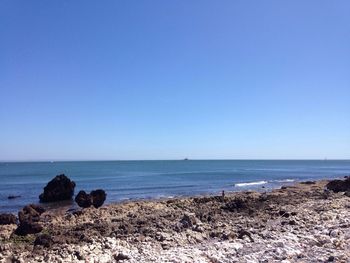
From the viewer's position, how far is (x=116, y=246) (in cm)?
1379

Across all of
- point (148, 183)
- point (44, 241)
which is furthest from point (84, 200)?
point (148, 183)

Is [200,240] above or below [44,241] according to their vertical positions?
below

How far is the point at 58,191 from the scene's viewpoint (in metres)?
42.7

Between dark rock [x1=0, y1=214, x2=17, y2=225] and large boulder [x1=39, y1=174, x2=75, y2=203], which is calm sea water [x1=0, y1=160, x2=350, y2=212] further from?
dark rock [x1=0, y1=214, x2=17, y2=225]

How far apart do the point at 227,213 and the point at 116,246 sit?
349 inches

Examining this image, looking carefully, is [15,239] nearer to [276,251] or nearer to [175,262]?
[175,262]

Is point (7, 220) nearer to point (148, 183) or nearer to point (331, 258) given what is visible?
point (331, 258)

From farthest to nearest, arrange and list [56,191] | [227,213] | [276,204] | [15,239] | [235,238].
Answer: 1. [56,191]
2. [276,204]
3. [227,213]
4. [15,239]
5. [235,238]

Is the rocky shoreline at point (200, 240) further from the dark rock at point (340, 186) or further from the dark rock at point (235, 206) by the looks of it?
the dark rock at point (340, 186)

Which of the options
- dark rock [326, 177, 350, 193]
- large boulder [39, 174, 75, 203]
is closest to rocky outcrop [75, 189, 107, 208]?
large boulder [39, 174, 75, 203]

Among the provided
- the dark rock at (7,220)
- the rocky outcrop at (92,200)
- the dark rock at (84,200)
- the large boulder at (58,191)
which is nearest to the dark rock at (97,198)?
the rocky outcrop at (92,200)

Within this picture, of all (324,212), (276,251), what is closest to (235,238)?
(276,251)

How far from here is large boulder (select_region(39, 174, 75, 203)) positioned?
136ft

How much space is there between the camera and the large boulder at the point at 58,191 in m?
41.5
